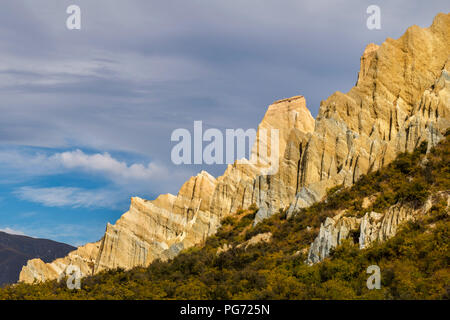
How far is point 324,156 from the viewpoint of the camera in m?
55.8

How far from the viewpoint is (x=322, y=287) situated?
3622 centimetres

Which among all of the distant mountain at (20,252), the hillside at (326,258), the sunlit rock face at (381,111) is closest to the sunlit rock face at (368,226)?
the hillside at (326,258)

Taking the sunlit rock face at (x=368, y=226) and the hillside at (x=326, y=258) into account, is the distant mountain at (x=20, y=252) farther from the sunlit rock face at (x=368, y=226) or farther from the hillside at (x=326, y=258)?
the sunlit rock face at (x=368, y=226)

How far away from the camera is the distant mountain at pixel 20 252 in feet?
490

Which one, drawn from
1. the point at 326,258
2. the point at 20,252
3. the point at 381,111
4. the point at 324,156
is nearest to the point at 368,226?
the point at 326,258

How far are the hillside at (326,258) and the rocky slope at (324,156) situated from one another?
1.87 metres

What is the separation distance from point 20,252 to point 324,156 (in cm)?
13542

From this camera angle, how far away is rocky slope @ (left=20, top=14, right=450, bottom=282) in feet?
167

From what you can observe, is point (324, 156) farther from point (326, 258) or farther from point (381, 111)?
point (326, 258)

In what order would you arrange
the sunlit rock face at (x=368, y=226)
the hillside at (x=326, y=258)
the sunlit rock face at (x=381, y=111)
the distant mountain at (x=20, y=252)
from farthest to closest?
the distant mountain at (x=20, y=252) → the sunlit rock face at (x=381, y=111) → the sunlit rock face at (x=368, y=226) → the hillside at (x=326, y=258)
